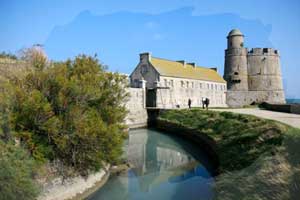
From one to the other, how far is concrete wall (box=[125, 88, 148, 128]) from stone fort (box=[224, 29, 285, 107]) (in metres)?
22.5

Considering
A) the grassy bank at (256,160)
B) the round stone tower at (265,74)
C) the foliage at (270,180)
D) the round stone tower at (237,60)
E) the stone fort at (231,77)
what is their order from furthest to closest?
the round stone tower at (237,60) < the round stone tower at (265,74) < the stone fort at (231,77) < the grassy bank at (256,160) < the foliage at (270,180)

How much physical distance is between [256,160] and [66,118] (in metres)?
7.14

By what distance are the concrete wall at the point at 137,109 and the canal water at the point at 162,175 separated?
8443 millimetres

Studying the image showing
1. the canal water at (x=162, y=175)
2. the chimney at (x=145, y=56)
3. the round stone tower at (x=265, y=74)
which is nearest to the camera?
the canal water at (x=162, y=175)

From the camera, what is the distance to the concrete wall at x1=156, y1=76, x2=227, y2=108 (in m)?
37.8

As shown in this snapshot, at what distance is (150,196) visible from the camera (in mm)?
12188

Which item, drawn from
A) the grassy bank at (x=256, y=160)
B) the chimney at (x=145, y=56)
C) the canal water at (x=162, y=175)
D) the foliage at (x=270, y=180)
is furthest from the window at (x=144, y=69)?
the foliage at (x=270, y=180)

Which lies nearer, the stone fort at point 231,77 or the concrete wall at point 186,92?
the concrete wall at point 186,92

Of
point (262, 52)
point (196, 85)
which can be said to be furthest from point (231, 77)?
point (196, 85)

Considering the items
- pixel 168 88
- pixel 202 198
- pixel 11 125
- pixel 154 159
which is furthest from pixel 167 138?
pixel 11 125

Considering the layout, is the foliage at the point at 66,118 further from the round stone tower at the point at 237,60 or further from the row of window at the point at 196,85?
the round stone tower at the point at 237,60

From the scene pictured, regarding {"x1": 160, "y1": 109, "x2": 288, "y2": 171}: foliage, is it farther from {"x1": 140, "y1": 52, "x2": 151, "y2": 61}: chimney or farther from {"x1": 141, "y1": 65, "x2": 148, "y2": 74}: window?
{"x1": 140, "y1": 52, "x2": 151, "y2": 61}: chimney

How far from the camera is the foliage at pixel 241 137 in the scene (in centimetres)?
1145

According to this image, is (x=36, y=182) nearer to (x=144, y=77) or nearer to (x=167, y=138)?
(x=167, y=138)
